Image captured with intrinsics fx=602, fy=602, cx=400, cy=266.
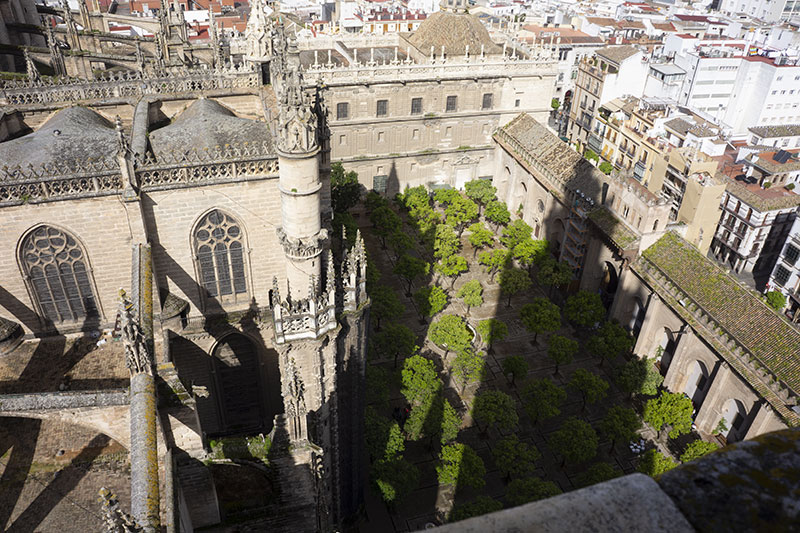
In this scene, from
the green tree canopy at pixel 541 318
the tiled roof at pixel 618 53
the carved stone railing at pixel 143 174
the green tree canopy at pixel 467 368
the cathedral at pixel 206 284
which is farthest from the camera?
the tiled roof at pixel 618 53

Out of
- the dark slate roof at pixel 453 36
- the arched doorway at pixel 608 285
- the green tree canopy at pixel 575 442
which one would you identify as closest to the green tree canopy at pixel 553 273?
the arched doorway at pixel 608 285

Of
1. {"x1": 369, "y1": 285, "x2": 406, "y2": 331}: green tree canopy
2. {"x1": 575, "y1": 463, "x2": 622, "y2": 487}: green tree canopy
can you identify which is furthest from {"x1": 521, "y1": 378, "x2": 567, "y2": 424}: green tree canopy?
{"x1": 369, "y1": 285, "x2": 406, "y2": 331}: green tree canopy

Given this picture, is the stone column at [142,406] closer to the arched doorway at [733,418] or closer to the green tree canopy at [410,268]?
the green tree canopy at [410,268]

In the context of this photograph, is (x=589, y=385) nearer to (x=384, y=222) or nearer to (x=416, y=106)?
(x=384, y=222)

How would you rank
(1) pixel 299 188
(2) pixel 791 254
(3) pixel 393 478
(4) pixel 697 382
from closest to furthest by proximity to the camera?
1. (1) pixel 299 188
2. (3) pixel 393 478
3. (4) pixel 697 382
4. (2) pixel 791 254

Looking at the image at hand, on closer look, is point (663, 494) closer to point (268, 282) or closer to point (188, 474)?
point (188, 474)

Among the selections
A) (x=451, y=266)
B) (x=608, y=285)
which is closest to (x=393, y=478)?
(x=451, y=266)

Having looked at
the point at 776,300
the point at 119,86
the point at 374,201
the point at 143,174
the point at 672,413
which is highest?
the point at 119,86
